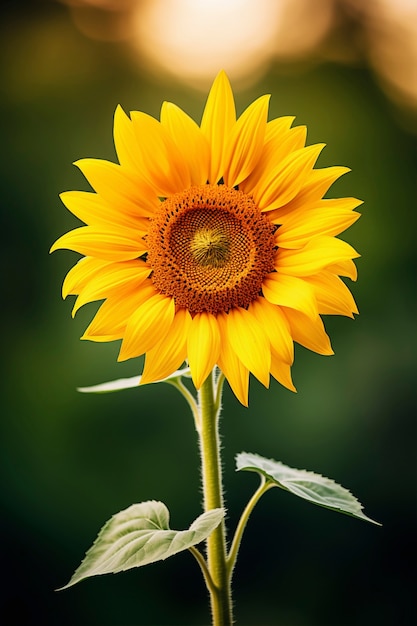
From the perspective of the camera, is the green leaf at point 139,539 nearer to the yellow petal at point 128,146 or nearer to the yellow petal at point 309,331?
the yellow petal at point 309,331

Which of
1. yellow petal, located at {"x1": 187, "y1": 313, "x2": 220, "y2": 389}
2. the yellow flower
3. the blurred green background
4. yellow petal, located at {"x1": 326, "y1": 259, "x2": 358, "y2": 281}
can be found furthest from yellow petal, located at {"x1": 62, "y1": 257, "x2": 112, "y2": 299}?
the blurred green background

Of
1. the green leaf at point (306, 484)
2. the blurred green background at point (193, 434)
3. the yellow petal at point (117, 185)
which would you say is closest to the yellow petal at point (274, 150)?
the yellow petal at point (117, 185)

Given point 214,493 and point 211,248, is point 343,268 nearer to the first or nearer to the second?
point 211,248

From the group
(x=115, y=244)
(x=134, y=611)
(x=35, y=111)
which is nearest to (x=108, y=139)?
(x=35, y=111)

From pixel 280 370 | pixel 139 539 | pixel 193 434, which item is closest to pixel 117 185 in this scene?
pixel 280 370

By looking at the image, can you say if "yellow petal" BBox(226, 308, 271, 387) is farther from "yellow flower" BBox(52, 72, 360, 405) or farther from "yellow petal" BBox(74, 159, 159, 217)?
"yellow petal" BBox(74, 159, 159, 217)

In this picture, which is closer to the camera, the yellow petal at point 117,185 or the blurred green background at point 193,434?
the yellow petal at point 117,185
